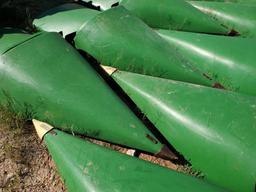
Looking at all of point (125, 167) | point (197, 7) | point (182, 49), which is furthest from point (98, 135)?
point (197, 7)

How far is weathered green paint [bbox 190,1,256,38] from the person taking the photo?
391 centimetres

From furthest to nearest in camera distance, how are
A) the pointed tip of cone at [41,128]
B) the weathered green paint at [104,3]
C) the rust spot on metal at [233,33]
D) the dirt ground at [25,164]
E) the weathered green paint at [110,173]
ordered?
the weathered green paint at [104,3]
the rust spot on metal at [233,33]
the pointed tip of cone at [41,128]
the dirt ground at [25,164]
the weathered green paint at [110,173]

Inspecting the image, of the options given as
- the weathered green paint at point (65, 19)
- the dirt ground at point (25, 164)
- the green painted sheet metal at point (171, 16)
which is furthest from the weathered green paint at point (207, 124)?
the green painted sheet metal at point (171, 16)

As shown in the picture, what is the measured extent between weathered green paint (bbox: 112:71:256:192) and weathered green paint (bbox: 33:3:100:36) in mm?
858

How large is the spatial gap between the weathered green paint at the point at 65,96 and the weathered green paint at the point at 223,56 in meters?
0.90

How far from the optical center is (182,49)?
11.5 feet

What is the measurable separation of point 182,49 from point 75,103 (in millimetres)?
1173

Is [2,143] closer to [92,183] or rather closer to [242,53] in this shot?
[92,183]

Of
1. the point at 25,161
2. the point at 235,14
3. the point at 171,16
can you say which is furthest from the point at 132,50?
the point at 235,14

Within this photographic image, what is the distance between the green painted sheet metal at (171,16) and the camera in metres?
3.89

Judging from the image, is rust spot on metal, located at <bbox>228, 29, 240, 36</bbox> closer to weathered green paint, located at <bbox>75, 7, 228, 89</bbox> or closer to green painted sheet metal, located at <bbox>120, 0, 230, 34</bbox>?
green painted sheet metal, located at <bbox>120, 0, 230, 34</bbox>

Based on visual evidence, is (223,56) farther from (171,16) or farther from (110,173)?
(110,173)

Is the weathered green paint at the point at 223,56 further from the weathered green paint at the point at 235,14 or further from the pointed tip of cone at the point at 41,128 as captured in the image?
the pointed tip of cone at the point at 41,128

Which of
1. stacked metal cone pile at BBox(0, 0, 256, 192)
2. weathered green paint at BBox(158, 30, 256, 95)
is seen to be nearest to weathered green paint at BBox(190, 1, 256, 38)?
stacked metal cone pile at BBox(0, 0, 256, 192)
